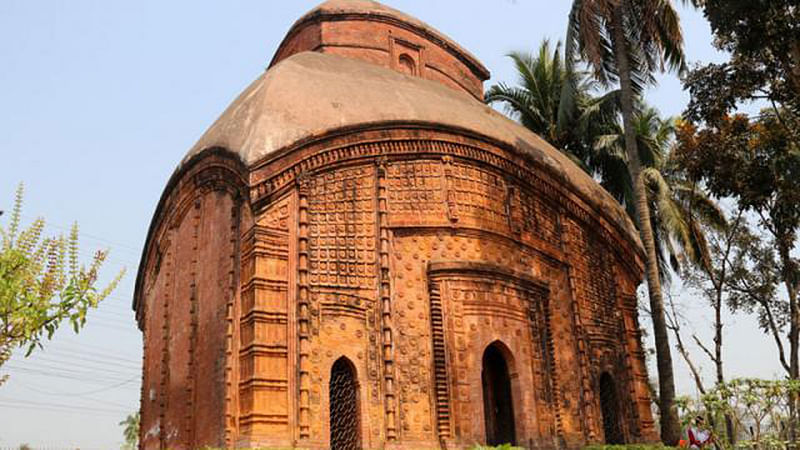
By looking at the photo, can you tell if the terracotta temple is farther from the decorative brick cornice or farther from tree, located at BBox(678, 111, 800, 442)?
tree, located at BBox(678, 111, 800, 442)

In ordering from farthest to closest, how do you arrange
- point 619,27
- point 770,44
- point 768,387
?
1. point 619,27
2. point 770,44
3. point 768,387

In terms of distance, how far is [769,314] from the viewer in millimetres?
17984

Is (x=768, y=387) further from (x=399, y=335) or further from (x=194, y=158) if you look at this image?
(x=194, y=158)

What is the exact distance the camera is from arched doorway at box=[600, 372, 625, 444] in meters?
11.7

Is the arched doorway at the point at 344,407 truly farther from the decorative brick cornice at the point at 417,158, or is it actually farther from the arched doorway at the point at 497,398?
the arched doorway at the point at 497,398

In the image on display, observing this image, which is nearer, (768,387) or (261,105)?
(768,387)

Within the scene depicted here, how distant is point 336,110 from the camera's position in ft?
31.0

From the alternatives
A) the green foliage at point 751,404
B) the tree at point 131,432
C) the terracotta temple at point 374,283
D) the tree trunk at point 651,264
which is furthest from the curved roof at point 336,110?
the tree at point 131,432

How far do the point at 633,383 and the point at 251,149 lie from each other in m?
7.42

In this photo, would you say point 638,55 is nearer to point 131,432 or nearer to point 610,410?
point 610,410

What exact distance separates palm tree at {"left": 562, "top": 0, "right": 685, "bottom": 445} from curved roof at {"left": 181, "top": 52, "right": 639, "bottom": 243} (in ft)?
3.26

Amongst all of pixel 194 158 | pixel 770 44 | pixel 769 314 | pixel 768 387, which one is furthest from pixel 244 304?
pixel 769 314

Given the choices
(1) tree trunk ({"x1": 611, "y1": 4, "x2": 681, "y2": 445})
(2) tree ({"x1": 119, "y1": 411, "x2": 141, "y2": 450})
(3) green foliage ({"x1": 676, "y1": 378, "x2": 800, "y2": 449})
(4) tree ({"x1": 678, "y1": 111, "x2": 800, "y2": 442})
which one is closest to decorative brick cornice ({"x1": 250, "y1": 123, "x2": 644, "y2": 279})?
(1) tree trunk ({"x1": 611, "y1": 4, "x2": 681, "y2": 445})

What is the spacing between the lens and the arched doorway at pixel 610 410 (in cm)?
1170
